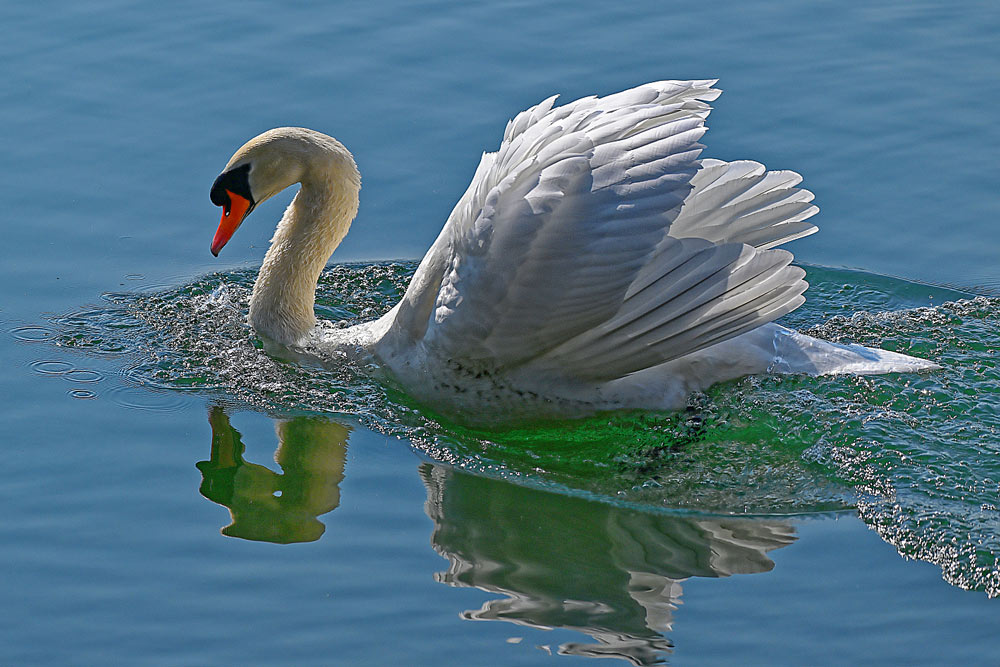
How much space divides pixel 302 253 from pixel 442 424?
1243mm

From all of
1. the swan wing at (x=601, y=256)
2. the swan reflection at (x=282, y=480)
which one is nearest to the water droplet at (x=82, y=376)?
the swan reflection at (x=282, y=480)

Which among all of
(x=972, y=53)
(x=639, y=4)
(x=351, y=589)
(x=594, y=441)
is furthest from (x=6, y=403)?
(x=972, y=53)

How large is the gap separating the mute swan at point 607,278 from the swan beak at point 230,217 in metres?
0.88

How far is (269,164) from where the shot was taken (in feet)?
21.7

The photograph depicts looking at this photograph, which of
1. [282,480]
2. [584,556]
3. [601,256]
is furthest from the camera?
[282,480]

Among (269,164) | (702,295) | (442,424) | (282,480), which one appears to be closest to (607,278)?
(702,295)

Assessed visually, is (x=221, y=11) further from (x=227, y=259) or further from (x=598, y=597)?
(x=598, y=597)

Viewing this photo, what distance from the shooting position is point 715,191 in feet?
19.3

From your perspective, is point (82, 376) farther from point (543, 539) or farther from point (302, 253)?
point (543, 539)

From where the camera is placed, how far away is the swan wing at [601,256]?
5.41m

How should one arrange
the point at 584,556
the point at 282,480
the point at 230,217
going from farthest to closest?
the point at 230,217 < the point at 282,480 < the point at 584,556

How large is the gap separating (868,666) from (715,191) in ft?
7.52

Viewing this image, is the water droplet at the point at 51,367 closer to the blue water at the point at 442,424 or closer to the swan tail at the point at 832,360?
the blue water at the point at 442,424

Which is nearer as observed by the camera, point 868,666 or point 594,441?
point 868,666
